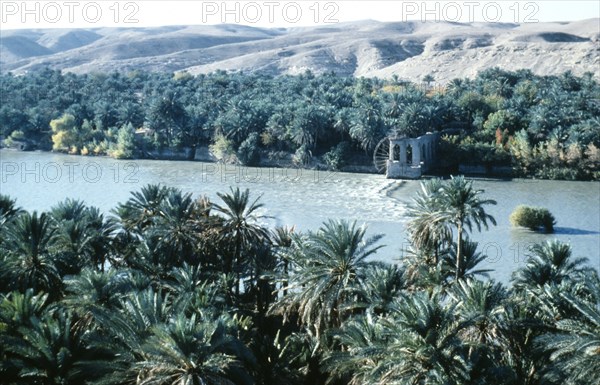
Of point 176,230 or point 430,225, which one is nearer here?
point 430,225

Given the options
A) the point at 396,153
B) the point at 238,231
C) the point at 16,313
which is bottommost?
the point at 16,313

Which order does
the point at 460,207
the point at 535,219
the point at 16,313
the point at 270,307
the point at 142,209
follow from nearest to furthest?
the point at 16,313, the point at 270,307, the point at 460,207, the point at 142,209, the point at 535,219

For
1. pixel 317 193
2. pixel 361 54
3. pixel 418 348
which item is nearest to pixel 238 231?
pixel 418 348

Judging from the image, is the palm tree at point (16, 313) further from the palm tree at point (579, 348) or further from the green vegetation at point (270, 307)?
the palm tree at point (579, 348)

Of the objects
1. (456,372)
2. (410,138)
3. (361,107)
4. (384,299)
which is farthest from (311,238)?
(361,107)

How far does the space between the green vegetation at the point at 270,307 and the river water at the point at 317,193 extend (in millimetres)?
10141

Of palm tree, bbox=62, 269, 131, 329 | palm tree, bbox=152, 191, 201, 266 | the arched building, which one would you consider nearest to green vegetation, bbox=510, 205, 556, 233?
the arched building

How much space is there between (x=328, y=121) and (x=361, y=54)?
281 ft

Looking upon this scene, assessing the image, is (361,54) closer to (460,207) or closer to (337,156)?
(337,156)

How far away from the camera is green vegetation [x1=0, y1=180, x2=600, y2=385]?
15.1m

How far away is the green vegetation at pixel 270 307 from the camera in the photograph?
15141 mm

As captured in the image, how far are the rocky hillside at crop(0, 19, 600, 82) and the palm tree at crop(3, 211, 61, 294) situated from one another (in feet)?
322

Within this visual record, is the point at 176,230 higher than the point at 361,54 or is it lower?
lower

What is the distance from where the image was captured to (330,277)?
66.7ft
